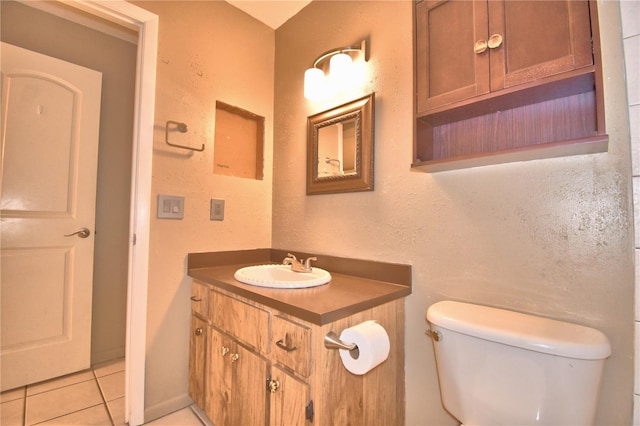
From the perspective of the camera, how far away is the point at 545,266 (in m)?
0.86

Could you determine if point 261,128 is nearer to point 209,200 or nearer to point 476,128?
point 209,200

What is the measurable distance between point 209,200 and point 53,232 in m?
1.03

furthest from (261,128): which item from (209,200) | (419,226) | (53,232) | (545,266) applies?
(545,266)

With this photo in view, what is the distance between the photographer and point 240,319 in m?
1.10

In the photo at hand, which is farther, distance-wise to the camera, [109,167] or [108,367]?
[109,167]

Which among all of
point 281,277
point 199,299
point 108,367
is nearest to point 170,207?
point 199,299

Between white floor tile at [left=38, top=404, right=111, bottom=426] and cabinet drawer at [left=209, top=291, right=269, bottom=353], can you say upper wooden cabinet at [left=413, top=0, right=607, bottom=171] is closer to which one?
cabinet drawer at [left=209, top=291, right=269, bottom=353]

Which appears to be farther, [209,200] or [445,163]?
[209,200]

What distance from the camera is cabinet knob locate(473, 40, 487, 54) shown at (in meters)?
0.88

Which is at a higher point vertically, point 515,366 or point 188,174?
point 188,174

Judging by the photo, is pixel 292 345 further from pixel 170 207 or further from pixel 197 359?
pixel 170 207

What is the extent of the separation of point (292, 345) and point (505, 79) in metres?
1.06

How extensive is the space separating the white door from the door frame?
2.21 ft

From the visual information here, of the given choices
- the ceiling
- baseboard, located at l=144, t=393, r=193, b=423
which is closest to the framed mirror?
the ceiling
